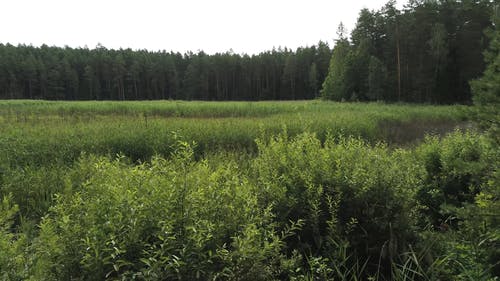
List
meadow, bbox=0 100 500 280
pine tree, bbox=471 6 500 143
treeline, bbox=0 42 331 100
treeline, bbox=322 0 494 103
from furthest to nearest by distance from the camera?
treeline, bbox=0 42 331 100 → treeline, bbox=322 0 494 103 → pine tree, bbox=471 6 500 143 → meadow, bbox=0 100 500 280

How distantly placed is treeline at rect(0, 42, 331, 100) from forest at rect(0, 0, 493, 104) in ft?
0.77

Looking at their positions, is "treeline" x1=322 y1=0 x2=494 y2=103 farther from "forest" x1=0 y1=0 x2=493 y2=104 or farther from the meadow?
the meadow

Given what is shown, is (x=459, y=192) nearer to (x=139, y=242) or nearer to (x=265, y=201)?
(x=265, y=201)

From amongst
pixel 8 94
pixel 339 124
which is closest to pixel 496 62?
pixel 339 124

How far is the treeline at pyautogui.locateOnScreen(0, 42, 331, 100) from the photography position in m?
67.3

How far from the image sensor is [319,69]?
72250mm

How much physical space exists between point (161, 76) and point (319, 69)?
125ft

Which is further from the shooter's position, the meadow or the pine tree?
the pine tree

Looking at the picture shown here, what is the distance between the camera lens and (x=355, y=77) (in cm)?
4075

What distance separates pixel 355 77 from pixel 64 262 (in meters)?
42.5

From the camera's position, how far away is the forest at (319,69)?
36.5m

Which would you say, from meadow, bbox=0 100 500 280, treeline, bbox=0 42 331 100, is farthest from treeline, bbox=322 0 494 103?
meadow, bbox=0 100 500 280

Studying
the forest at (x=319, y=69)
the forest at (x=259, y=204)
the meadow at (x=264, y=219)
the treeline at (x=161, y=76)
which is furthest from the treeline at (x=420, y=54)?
the meadow at (x=264, y=219)

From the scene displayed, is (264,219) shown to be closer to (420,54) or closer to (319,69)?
(420,54)
